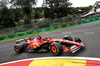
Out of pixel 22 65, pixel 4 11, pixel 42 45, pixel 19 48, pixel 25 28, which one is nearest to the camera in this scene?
pixel 22 65

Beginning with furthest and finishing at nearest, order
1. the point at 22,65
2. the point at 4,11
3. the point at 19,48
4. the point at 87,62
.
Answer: the point at 4,11 → the point at 19,48 → the point at 22,65 → the point at 87,62

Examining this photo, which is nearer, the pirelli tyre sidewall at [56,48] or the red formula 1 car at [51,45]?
the pirelli tyre sidewall at [56,48]

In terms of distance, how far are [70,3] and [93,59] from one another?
4185 centimetres

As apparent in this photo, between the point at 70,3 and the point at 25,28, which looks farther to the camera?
the point at 70,3

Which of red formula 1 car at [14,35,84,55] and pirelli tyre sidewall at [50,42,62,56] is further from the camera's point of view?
red formula 1 car at [14,35,84,55]

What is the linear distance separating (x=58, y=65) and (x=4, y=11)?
3196 cm

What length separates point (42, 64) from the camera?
12.6ft

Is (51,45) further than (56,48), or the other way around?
(51,45)

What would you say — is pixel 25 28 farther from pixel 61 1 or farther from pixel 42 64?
pixel 61 1

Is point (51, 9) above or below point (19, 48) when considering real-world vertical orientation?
above

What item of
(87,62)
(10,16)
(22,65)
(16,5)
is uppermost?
(16,5)

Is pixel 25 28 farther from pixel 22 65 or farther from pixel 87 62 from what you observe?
pixel 87 62

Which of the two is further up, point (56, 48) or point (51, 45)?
point (51, 45)

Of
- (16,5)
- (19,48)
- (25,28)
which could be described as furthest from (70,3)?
(19,48)
